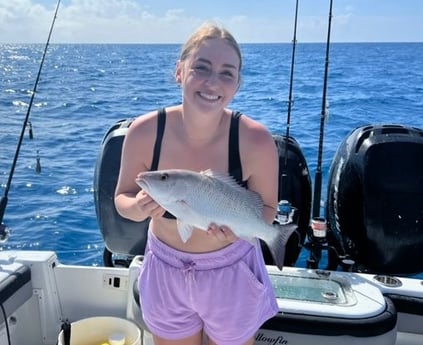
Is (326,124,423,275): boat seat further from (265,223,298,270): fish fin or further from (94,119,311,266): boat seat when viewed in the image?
(265,223,298,270): fish fin

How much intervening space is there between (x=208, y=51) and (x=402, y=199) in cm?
202

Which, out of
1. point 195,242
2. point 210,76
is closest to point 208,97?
point 210,76

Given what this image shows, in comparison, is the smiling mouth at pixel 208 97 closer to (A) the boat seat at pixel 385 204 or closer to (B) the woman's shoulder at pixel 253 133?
(B) the woman's shoulder at pixel 253 133

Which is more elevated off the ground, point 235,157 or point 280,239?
point 235,157

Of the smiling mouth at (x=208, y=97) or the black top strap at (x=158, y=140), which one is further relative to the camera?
the black top strap at (x=158, y=140)

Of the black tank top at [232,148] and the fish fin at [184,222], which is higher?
the black tank top at [232,148]

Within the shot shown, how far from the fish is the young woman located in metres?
0.08

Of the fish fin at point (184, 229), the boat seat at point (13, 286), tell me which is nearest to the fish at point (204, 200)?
the fish fin at point (184, 229)

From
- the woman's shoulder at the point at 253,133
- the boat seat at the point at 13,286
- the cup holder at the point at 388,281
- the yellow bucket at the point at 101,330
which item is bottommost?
the yellow bucket at the point at 101,330

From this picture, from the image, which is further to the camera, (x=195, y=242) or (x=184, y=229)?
(x=195, y=242)

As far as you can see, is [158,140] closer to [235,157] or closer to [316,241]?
[235,157]

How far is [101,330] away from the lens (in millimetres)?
3117

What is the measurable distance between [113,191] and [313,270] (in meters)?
1.55

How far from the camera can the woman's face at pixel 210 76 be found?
6.53ft
